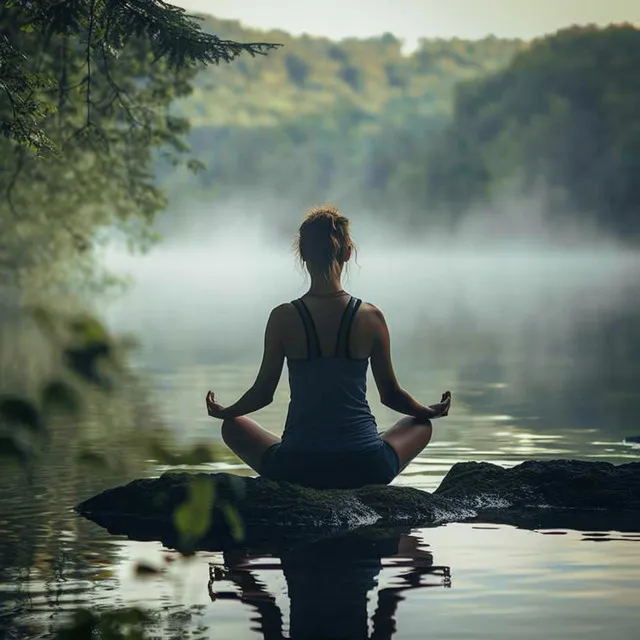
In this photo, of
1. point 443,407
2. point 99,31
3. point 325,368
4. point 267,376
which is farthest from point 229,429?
point 99,31

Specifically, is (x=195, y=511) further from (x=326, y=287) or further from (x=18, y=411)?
(x=326, y=287)

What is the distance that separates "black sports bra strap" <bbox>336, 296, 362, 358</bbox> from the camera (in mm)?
8812

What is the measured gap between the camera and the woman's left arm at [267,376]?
8.84 meters

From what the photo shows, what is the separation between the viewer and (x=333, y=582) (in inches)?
283

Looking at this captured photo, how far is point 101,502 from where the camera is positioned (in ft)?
30.5

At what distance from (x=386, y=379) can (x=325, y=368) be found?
374mm

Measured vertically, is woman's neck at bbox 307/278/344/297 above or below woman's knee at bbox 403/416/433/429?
above

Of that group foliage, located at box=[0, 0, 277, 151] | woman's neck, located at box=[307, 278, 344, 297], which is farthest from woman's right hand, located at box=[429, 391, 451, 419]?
foliage, located at box=[0, 0, 277, 151]

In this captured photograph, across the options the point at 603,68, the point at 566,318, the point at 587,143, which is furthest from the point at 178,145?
the point at 603,68

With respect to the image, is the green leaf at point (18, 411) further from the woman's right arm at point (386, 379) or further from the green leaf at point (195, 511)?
the woman's right arm at point (386, 379)

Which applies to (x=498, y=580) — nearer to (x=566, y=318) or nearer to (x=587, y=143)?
(x=566, y=318)

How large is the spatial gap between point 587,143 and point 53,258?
10960 centimetres

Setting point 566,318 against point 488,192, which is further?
point 488,192

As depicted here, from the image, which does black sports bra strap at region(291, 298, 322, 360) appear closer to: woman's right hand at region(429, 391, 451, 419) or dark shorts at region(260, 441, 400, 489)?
dark shorts at region(260, 441, 400, 489)
